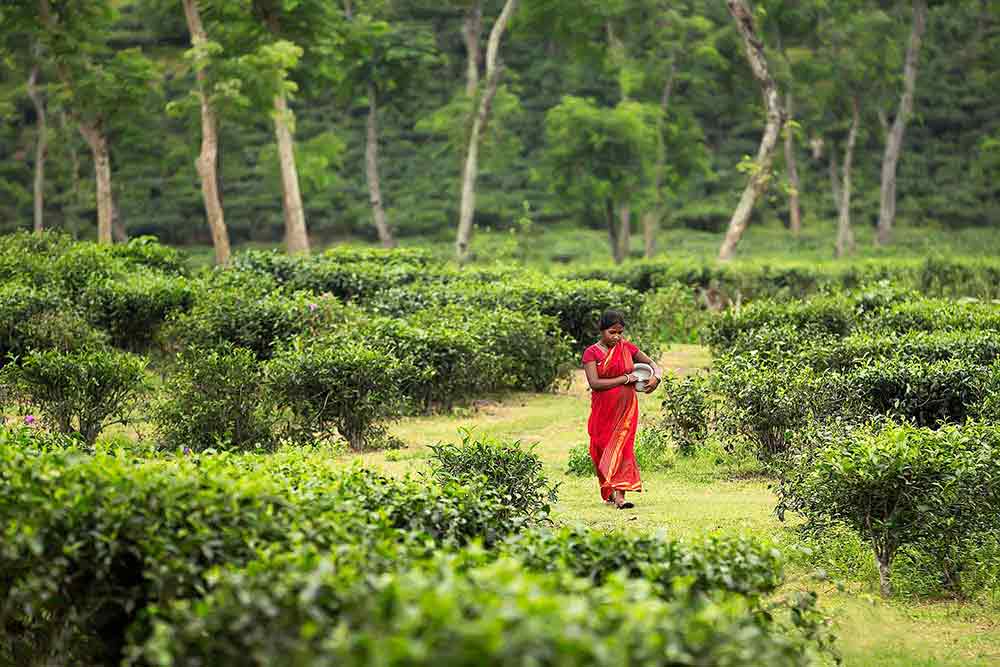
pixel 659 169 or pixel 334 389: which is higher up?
pixel 659 169

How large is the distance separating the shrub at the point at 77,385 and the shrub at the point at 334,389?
1.30 meters

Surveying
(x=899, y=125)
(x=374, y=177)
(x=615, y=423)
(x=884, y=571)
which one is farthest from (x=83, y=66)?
(x=884, y=571)

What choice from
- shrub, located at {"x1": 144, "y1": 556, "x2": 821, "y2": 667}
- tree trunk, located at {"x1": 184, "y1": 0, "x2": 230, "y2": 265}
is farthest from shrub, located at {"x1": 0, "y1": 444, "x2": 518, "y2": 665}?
tree trunk, located at {"x1": 184, "y1": 0, "x2": 230, "y2": 265}

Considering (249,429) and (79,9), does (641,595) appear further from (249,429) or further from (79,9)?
(79,9)

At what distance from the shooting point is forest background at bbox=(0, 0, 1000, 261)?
32344 mm

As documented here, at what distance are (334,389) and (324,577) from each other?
7930 millimetres

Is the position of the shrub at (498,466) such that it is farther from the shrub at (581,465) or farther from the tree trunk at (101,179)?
the tree trunk at (101,179)

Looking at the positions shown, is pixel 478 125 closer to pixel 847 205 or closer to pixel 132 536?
pixel 847 205

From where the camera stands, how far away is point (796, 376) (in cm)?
1132

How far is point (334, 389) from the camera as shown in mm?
12297

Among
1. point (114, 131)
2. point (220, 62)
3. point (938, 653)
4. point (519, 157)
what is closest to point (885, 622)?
point (938, 653)

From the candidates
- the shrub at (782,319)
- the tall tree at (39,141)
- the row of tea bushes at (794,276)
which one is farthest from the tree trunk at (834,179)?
the shrub at (782,319)

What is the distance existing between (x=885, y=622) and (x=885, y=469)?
835 millimetres

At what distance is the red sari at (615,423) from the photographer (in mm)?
9828
